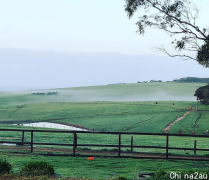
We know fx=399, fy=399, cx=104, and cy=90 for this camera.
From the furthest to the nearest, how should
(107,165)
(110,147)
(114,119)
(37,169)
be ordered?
1. (114,119)
2. (110,147)
3. (107,165)
4. (37,169)

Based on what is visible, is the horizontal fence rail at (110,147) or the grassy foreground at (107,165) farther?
the horizontal fence rail at (110,147)

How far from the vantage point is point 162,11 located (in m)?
25.2

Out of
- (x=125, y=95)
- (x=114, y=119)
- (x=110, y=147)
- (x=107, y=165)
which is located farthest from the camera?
(x=125, y=95)

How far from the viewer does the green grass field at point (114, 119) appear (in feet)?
62.6

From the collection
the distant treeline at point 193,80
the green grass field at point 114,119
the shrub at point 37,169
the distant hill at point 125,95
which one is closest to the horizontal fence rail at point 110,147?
the green grass field at point 114,119

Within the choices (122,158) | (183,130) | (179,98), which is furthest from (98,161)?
(179,98)

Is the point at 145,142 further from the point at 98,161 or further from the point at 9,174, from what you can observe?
the point at 9,174

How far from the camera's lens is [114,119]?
196ft

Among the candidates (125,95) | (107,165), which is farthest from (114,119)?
(107,165)

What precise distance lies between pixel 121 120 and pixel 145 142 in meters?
21.8

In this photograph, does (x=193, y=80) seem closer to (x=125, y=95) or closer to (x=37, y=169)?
(x=125, y=95)

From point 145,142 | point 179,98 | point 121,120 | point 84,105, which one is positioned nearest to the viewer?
point 145,142

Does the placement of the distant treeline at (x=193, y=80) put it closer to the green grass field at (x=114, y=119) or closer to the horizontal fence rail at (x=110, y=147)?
the green grass field at (x=114, y=119)

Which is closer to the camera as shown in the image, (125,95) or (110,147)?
(110,147)
